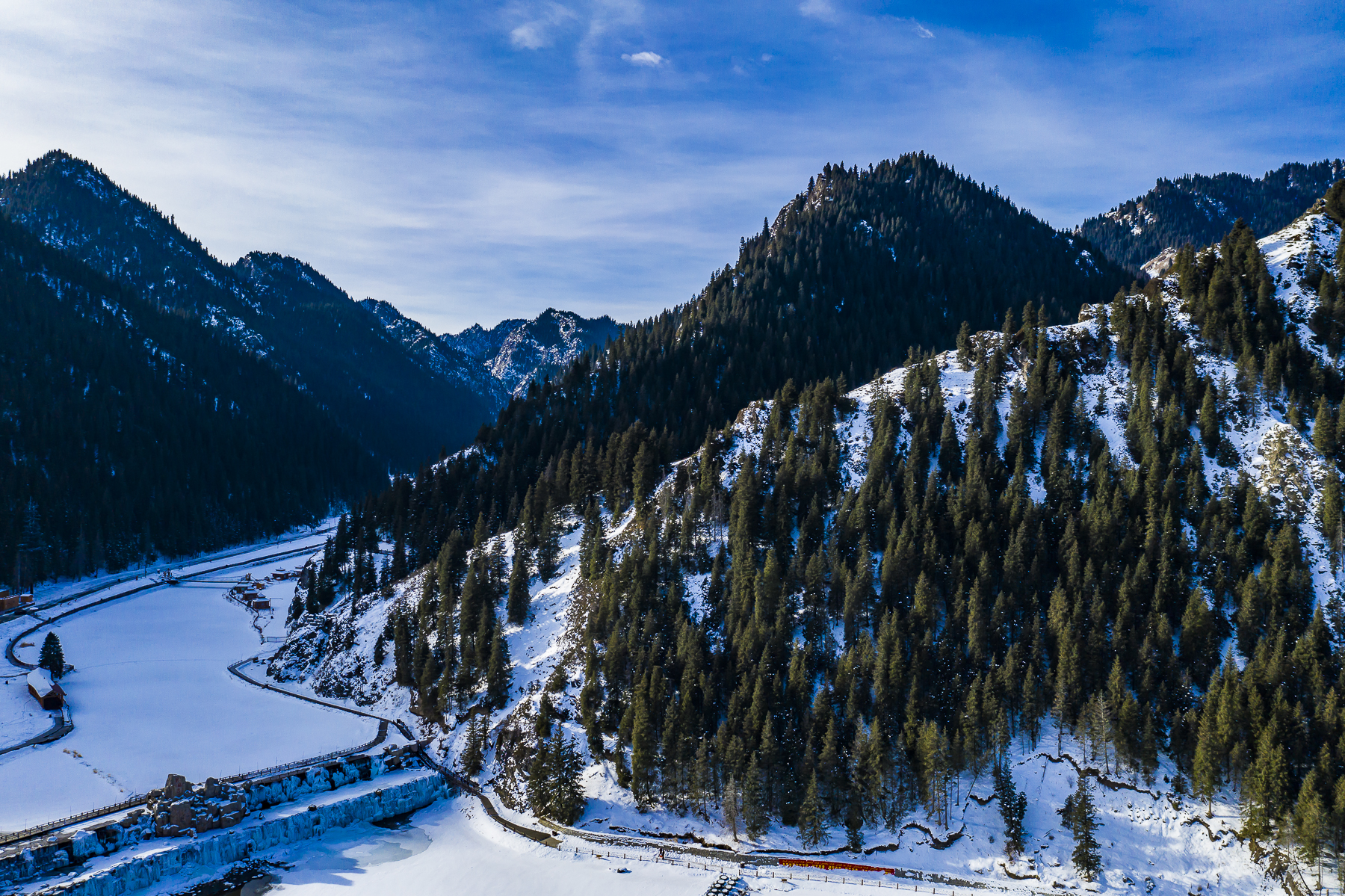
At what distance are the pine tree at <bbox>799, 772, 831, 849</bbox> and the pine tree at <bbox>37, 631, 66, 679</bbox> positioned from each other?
11289 cm

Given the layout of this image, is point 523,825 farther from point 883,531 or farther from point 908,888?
point 883,531

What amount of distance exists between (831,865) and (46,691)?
10785cm

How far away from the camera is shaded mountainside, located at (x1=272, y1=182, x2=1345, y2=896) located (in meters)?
82.7

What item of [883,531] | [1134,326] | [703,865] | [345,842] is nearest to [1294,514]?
[1134,326]

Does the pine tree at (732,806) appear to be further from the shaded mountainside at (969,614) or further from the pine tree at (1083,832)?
the pine tree at (1083,832)

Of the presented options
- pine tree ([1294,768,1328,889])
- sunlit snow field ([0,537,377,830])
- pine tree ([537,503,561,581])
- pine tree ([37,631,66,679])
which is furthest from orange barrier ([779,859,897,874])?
pine tree ([37,631,66,679])

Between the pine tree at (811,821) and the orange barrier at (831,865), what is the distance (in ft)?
8.70

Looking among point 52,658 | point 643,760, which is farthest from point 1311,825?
point 52,658

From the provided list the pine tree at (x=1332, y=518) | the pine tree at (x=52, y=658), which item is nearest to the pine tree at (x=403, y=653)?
the pine tree at (x=52, y=658)

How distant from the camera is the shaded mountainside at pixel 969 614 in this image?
8269 cm

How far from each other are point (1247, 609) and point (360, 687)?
124 metres

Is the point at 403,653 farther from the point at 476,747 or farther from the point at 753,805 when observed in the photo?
the point at 753,805

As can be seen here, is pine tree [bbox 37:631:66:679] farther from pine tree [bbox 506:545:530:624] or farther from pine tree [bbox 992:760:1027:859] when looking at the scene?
pine tree [bbox 992:760:1027:859]

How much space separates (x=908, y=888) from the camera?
243ft
